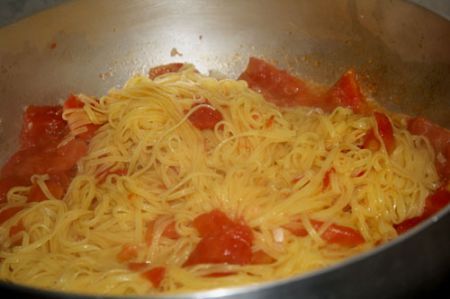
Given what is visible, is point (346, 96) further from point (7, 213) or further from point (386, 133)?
point (7, 213)

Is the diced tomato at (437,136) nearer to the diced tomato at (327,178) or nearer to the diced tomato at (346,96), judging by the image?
the diced tomato at (346,96)

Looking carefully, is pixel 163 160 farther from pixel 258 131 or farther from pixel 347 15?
pixel 347 15

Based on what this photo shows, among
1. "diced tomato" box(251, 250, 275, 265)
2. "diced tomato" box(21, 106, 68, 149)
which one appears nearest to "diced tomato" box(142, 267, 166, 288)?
"diced tomato" box(251, 250, 275, 265)

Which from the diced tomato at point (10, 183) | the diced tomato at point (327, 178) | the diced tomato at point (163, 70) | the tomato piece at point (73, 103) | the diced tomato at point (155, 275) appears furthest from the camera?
the diced tomato at point (163, 70)

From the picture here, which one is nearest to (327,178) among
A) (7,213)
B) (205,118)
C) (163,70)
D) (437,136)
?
(437,136)

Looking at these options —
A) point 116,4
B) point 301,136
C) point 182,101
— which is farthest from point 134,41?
point 301,136

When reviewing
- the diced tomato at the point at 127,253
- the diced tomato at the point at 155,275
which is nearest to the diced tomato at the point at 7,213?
the diced tomato at the point at 127,253
